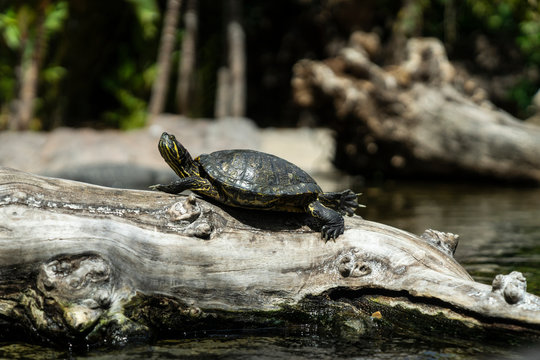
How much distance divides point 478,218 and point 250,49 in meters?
16.3

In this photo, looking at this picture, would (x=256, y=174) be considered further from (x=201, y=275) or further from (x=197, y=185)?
(x=201, y=275)

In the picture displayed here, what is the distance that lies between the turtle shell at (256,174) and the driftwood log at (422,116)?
30.4 ft

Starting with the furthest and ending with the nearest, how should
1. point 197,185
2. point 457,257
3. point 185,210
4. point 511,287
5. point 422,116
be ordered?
point 422,116 < point 457,257 < point 197,185 < point 185,210 < point 511,287

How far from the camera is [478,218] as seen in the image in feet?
31.2

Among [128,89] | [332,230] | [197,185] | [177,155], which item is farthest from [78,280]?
[128,89]

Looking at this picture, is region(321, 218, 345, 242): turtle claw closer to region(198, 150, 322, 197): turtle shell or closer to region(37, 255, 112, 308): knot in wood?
region(198, 150, 322, 197): turtle shell

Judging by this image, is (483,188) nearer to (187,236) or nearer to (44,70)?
(187,236)

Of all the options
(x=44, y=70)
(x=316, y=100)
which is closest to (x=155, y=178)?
(x=316, y=100)

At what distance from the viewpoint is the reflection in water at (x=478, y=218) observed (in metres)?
6.51

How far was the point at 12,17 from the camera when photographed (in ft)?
56.2

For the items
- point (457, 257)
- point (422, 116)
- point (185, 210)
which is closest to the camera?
point (185, 210)

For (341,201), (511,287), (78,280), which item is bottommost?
(78,280)

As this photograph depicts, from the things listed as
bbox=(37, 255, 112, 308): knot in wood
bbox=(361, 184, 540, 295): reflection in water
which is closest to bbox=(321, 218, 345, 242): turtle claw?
bbox=(37, 255, 112, 308): knot in wood

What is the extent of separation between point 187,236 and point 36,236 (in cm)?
101
